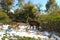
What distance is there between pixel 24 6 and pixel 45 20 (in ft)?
23.4

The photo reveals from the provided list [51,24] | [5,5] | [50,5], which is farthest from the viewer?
[50,5]

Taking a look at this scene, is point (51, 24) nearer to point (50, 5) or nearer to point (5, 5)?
point (50, 5)

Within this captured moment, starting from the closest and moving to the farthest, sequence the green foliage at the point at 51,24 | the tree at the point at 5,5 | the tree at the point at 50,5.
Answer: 1. the green foliage at the point at 51,24
2. the tree at the point at 5,5
3. the tree at the point at 50,5

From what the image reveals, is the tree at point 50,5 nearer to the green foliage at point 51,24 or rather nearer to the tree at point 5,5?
Answer: the tree at point 5,5

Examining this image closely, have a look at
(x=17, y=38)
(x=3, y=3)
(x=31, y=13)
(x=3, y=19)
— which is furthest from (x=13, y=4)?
(x=17, y=38)

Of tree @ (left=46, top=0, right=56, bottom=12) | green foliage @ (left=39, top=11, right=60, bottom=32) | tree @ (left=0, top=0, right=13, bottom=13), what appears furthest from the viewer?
tree @ (left=46, top=0, right=56, bottom=12)

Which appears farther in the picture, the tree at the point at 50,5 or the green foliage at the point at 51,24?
the tree at the point at 50,5

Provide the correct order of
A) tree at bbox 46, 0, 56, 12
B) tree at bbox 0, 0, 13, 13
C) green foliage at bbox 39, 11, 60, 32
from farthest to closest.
A: tree at bbox 46, 0, 56, 12
tree at bbox 0, 0, 13, 13
green foliage at bbox 39, 11, 60, 32

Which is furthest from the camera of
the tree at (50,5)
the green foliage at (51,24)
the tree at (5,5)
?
the tree at (50,5)

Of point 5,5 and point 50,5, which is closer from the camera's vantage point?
point 5,5

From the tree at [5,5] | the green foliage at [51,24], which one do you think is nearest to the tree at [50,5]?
the tree at [5,5]

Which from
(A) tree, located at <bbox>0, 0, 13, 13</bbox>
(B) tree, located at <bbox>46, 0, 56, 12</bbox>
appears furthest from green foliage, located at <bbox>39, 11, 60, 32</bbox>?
(A) tree, located at <bbox>0, 0, 13, 13</bbox>

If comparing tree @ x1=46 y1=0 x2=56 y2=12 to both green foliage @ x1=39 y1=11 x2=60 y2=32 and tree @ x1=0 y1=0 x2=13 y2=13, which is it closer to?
tree @ x1=0 y1=0 x2=13 y2=13

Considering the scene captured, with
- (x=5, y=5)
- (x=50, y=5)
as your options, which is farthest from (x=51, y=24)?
(x=5, y=5)
